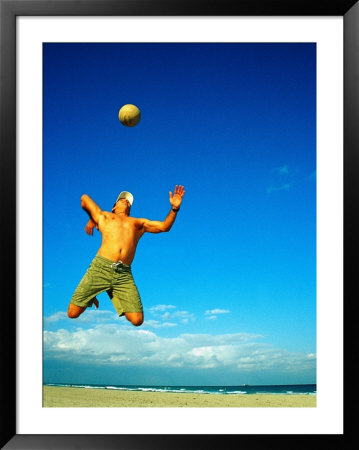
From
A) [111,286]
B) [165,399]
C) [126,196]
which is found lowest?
[165,399]

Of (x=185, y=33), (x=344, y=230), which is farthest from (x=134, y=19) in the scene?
(x=344, y=230)

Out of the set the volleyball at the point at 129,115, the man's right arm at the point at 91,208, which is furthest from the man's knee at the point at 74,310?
the volleyball at the point at 129,115

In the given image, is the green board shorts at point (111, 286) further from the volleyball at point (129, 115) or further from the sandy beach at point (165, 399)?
the volleyball at point (129, 115)

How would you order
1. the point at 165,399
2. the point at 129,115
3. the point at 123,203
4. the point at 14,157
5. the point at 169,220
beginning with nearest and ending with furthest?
the point at 14,157, the point at 129,115, the point at 169,220, the point at 123,203, the point at 165,399

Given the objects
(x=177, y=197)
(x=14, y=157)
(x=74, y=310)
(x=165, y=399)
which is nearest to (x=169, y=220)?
(x=177, y=197)

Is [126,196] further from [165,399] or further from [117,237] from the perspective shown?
[165,399]

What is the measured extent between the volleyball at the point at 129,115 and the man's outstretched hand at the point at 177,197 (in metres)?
0.76

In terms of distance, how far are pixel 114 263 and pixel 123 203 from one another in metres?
0.68

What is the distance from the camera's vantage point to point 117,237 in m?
6.79

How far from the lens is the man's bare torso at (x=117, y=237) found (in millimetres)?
6781

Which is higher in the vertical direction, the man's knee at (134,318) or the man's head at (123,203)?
the man's head at (123,203)

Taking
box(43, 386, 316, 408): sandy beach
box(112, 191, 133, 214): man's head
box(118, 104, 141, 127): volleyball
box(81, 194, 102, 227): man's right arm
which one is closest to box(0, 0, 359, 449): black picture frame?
box(118, 104, 141, 127): volleyball

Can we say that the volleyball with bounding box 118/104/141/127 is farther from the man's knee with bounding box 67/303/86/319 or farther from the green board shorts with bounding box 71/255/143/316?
the man's knee with bounding box 67/303/86/319

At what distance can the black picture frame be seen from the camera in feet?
15.0
